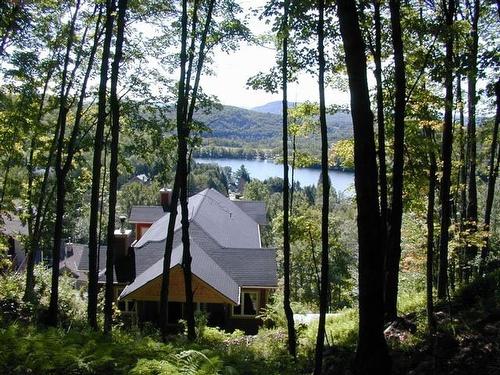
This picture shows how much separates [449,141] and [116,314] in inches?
588

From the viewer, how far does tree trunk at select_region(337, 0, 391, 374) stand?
6184mm

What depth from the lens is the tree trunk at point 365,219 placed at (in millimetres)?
6184

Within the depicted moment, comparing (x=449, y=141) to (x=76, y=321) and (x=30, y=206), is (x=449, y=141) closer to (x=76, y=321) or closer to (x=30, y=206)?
(x=76, y=321)

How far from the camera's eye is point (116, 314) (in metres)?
19.4

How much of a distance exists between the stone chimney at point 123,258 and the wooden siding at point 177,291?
2144 mm

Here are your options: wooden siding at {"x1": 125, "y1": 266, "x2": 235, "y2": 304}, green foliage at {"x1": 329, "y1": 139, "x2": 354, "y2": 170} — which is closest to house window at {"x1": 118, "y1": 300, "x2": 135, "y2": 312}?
wooden siding at {"x1": 125, "y1": 266, "x2": 235, "y2": 304}

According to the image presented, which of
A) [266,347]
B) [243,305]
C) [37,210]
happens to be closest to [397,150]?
[266,347]

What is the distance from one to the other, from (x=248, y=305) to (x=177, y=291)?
136 inches

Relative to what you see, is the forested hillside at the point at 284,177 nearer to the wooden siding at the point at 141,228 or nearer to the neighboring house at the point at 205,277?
the neighboring house at the point at 205,277

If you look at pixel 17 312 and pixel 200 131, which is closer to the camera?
pixel 200 131

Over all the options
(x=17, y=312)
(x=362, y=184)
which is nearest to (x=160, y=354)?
(x=362, y=184)

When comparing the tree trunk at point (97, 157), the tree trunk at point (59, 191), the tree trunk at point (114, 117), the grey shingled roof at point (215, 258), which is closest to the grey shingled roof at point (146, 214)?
the grey shingled roof at point (215, 258)

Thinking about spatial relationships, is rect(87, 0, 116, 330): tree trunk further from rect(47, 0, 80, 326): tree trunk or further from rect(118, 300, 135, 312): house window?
rect(118, 300, 135, 312): house window

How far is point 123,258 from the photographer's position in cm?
2417
